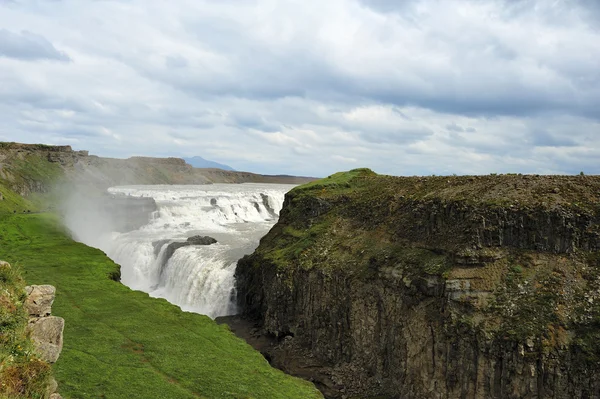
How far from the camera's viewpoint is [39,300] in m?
15.0

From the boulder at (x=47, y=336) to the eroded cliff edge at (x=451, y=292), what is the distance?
18.5 metres

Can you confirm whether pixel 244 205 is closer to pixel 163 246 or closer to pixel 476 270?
pixel 163 246

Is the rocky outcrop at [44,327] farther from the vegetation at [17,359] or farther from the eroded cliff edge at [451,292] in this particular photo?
the eroded cliff edge at [451,292]

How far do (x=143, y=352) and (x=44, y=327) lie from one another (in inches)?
482

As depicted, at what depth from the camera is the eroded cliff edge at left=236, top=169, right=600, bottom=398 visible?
21156 millimetres

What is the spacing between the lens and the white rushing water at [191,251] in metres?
43.4

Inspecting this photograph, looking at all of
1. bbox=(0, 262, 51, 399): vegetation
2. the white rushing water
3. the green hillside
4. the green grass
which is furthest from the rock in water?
bbox=(0, 262, 51, 399): vegetation

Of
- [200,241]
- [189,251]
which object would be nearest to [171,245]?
[189,251]

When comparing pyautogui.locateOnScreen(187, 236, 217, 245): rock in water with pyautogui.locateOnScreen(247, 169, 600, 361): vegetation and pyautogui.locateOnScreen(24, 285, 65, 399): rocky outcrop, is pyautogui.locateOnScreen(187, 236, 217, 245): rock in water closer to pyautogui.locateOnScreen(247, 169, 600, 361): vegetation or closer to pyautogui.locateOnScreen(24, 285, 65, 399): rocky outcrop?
pyautogui.locateOnScreen(247, 169, 600, 361): vegetation

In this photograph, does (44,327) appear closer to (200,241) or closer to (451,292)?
(451,292)

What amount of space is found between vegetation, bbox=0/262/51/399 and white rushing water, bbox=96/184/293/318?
1154 inches

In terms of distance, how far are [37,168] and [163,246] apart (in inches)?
3648

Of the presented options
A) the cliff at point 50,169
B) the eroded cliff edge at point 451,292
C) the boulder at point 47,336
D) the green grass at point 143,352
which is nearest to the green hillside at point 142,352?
the green grass at point 143,352

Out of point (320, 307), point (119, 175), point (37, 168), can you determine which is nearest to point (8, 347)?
point (320, 307)
